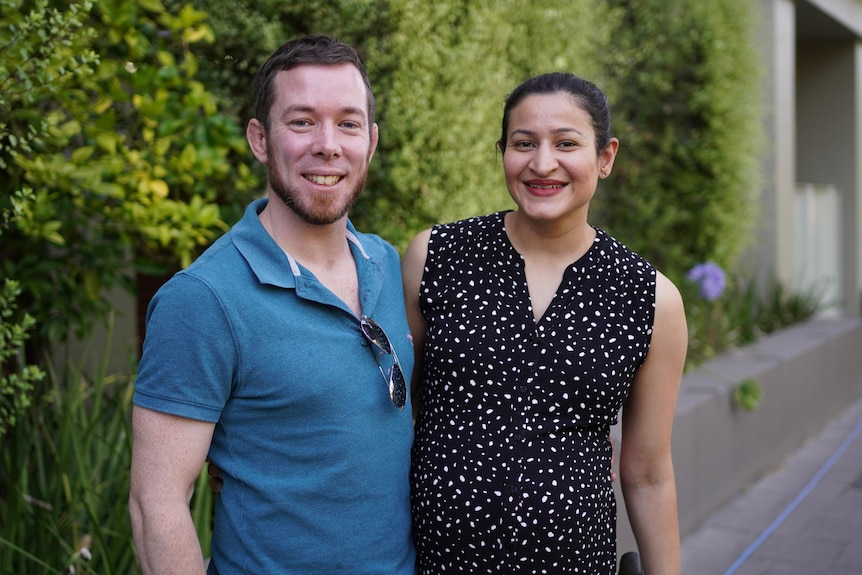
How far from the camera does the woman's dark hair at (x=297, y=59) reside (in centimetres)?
196

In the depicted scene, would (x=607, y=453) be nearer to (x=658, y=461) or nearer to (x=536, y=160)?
(x=658, y=461)

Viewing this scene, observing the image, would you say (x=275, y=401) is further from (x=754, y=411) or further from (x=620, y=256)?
(x=754, y=411)

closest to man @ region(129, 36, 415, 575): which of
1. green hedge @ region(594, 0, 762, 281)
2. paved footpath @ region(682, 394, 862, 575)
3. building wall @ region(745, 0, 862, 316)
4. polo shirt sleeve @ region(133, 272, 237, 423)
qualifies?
polo shirt sleeve @ region(133, 272, 237, 423)

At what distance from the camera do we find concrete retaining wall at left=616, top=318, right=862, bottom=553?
5.20 metres

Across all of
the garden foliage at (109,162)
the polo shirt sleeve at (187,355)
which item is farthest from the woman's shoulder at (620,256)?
the garden foliage at (109,162)

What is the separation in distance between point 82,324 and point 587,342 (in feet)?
6.66

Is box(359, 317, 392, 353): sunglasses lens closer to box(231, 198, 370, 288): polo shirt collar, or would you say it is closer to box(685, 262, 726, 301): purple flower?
box(231, 198, 370, 288): polo shirt collar

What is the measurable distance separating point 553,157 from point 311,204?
24.8 inches

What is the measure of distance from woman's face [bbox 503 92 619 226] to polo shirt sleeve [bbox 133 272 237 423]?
87 centimetres

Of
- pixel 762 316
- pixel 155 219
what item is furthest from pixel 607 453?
pixel 762 316

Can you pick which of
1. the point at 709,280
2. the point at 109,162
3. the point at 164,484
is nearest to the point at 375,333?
the point at 164,484

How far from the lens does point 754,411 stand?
624 cm

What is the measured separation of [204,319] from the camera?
173 centimetres

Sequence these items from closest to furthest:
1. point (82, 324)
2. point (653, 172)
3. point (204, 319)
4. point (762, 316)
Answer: point (204, 319) → point (82, 324) → point (653, 172) → point (762, 316)
